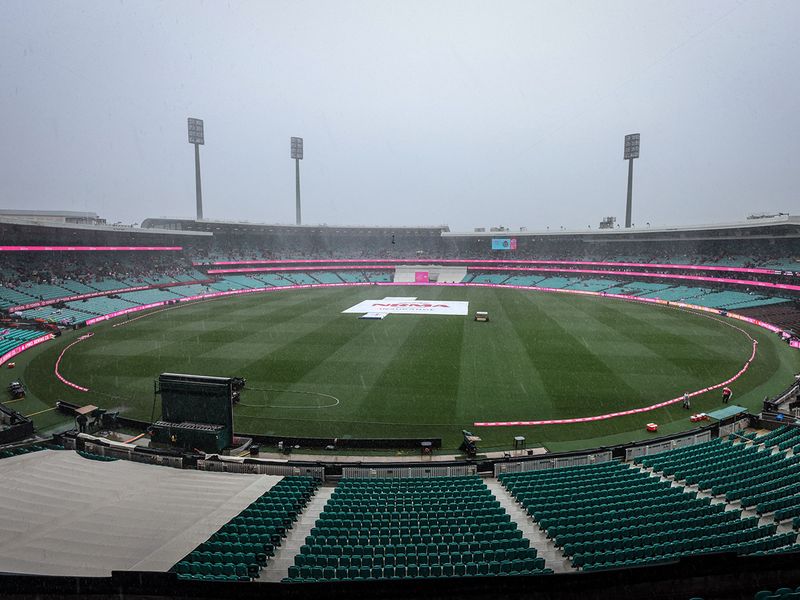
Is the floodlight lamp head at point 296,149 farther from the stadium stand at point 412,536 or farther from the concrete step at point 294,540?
the concrete step at point 294,540

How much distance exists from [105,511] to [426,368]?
71.0ft

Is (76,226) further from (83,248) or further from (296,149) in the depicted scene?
(296,149)

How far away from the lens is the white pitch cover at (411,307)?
5481 cm

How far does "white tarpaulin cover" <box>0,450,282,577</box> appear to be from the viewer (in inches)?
341

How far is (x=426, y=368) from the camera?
1208 inches

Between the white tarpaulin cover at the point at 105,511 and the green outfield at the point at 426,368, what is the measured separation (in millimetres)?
7270

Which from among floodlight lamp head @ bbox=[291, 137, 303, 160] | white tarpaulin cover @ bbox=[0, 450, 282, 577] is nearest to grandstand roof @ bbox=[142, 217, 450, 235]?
floodlight lamp head @ bbox=[291, 137, 303, 160]

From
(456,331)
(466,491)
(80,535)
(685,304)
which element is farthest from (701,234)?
(80,535)

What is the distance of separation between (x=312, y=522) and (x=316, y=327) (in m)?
34.0

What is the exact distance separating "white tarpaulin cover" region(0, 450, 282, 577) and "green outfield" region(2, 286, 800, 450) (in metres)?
7.27

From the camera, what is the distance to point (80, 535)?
31.4ft

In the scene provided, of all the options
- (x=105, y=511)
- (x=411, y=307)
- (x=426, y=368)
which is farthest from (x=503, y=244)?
(x=105, y=511)

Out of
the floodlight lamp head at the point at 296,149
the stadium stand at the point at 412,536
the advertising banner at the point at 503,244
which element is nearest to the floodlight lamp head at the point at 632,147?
the advertising banner at the point at 503,244

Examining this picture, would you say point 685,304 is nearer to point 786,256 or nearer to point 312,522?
point 786,256
